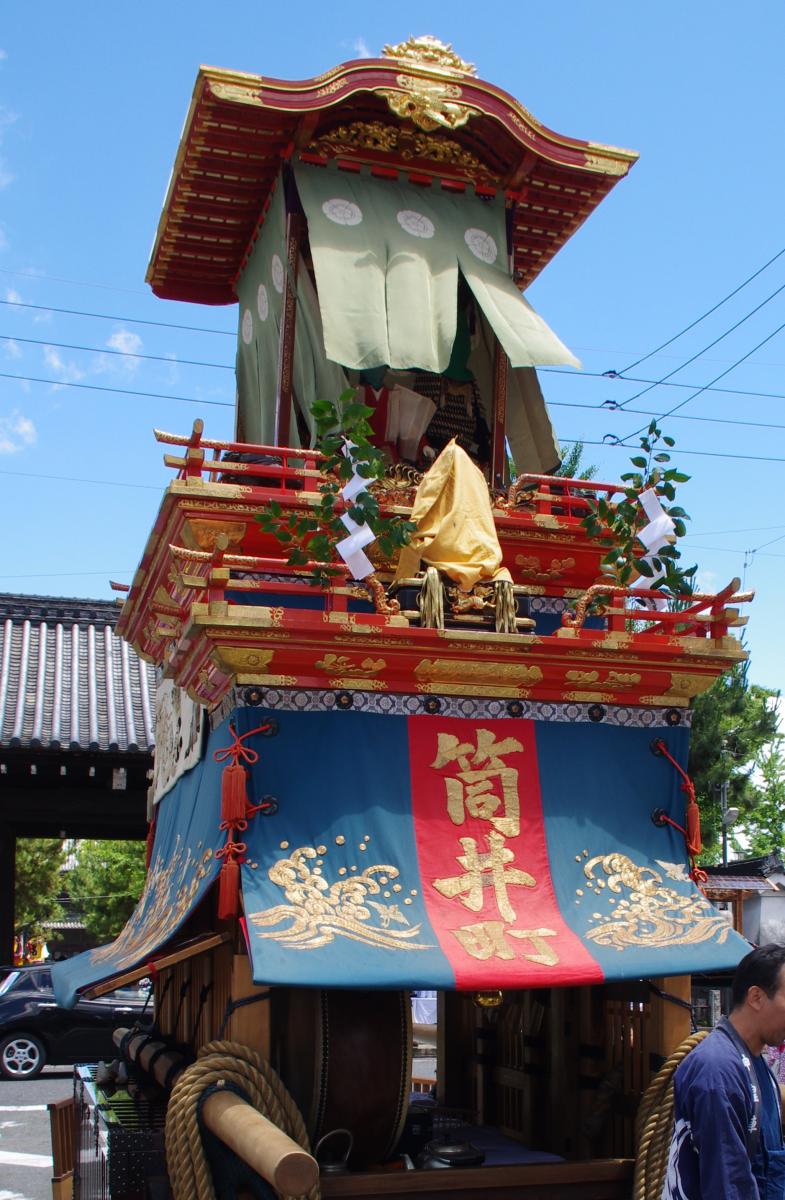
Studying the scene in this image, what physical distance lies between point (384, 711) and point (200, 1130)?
2.43 m

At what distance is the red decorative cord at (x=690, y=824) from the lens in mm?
7496

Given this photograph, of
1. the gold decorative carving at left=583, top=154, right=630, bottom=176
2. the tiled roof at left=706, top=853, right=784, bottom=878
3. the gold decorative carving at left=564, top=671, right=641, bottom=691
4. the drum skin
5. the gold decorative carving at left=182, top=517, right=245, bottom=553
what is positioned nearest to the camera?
the drum skin

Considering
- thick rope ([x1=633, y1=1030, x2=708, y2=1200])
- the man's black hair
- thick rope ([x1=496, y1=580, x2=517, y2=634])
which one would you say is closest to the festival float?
thick rope ([x1=496, y1=580, x2=517, y2=634])

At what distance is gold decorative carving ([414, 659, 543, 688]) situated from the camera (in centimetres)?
709

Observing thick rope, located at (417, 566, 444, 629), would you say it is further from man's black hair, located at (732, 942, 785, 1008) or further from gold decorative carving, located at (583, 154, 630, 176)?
gold decorative carving, located at (583, 154, 630, 176)

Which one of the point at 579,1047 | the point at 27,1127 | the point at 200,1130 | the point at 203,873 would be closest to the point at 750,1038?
the point at 200,1130

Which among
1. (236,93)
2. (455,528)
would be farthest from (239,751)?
(236,93)

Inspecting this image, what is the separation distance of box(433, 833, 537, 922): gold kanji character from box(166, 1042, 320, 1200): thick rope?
1369 millimetres

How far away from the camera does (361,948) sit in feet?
20.6

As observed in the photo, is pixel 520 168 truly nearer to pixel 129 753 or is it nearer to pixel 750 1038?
pixel 750 1038

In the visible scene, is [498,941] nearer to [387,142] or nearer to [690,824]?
[690,824]

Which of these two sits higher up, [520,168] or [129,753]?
[520,168]

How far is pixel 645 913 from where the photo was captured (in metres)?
7.06

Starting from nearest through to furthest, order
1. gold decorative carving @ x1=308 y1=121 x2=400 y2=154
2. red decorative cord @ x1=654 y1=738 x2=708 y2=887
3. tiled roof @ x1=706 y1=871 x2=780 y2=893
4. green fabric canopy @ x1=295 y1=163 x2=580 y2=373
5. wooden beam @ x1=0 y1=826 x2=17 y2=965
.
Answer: red decorative cord @ x1=654 y1=738 x2=708 y2=887, green fabric canopy @ x1=295 y1=163 x2=580 y2=373, gold decorative carving @ x1=308 y1=121 x2=400 y2=154, tiled roof @ x1=706 y1=871 x2=780 y2=893, wooden beam @ x1=0 y1=826 x2=17 y2=965
